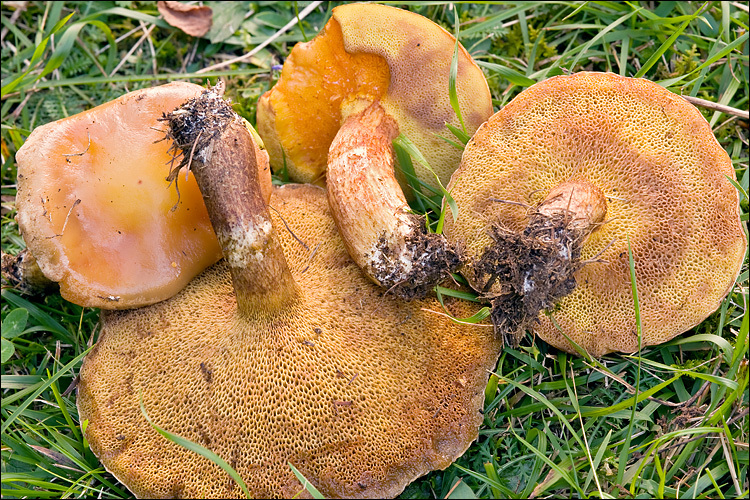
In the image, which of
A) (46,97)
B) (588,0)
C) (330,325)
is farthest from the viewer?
(46,97)

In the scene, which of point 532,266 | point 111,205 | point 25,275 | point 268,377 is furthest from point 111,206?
point 532,266

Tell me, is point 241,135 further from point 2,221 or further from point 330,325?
point 2,221

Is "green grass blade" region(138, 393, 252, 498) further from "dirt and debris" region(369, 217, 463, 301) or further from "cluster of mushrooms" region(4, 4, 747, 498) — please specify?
"dirt and debris" region(369, 217, 463, 301)

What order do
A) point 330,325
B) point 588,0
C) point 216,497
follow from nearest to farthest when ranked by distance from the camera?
point 216,497 < point 330,325 < point 588,0

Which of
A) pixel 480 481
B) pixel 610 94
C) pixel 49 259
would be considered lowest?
pixel 480 481

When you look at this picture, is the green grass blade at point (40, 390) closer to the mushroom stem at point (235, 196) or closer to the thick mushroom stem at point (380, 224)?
the mushroom stem at point (235, 196)

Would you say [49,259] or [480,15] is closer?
[49,259]

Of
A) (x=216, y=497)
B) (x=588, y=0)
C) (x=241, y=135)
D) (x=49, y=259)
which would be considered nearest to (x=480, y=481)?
(x=216, y=497)
